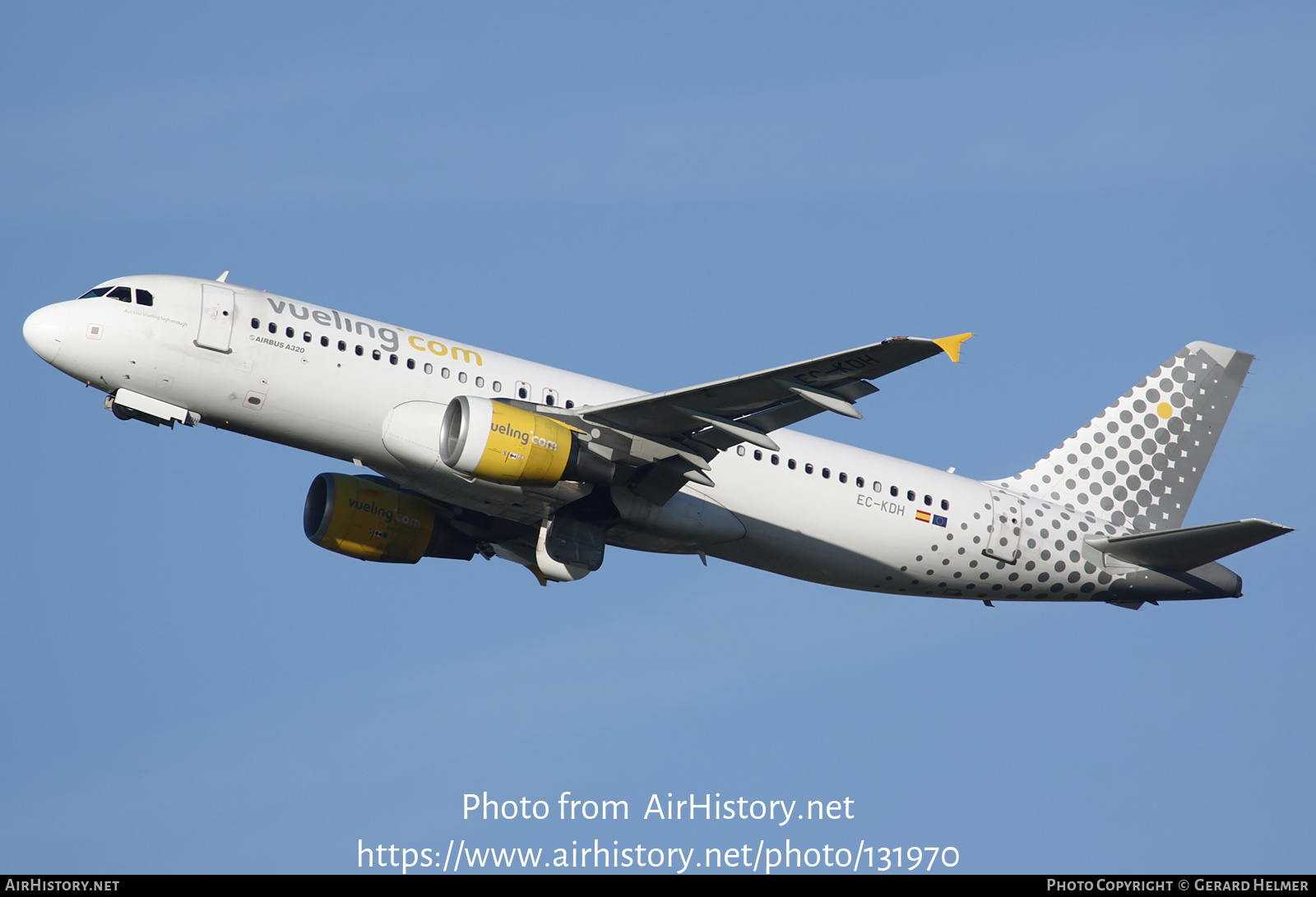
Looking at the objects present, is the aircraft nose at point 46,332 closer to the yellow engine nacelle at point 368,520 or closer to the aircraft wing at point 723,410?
the yellow engine nacelle at point 368,520

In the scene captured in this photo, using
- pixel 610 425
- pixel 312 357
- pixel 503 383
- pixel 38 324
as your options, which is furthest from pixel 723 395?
pixel 38 324

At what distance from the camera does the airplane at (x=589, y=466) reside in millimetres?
30906

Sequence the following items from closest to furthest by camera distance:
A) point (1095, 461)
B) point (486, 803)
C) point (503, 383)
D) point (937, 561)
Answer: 1. point (486, 803)
2. point (503, 383)
3. point (937, 561)
4. point (1095, 461)

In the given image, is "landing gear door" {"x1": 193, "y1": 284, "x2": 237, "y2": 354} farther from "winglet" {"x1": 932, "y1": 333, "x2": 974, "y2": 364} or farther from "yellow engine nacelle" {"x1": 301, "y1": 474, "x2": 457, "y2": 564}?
"winglet" {"x1": 932, "y1": 333, "x2": 974, "y2": 364}

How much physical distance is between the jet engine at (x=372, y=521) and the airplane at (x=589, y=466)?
0.05 m

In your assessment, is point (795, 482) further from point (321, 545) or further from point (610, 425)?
point (321, 545)

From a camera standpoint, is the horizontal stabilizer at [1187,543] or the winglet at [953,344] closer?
the winglet at [953,344]

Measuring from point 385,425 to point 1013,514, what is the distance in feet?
53.3

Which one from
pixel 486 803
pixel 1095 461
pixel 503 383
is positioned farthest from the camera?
pixel 1095 461

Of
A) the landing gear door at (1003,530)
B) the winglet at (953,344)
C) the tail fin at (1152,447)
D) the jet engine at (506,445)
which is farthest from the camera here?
the tail fin at (1152,447)

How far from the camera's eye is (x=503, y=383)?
108 ft

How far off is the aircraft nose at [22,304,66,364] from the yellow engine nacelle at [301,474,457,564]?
7.92 metres

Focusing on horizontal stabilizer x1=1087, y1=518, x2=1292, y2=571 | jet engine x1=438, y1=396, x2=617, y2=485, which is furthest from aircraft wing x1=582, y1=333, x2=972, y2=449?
horizontal stabilizer x1=1087, y1=518, x2=1292, y2=571

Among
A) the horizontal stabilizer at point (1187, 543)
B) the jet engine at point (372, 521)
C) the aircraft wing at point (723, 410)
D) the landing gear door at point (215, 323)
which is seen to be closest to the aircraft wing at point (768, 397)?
the aircraft wing at point (723, 410)
